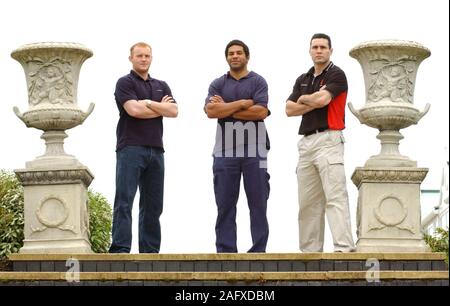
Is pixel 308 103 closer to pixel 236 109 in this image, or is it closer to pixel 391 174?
pixel 236 109

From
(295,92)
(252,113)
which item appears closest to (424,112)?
(295,92)

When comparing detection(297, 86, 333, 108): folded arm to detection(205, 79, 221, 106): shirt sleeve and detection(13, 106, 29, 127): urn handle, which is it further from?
detection(13, 106, 29, 127): urn handle

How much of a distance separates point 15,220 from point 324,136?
38.0ft

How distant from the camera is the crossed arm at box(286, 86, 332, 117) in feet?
60.6

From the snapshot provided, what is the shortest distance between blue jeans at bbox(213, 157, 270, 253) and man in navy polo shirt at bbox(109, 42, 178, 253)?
69cm

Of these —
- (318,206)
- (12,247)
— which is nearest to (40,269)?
(318,206)

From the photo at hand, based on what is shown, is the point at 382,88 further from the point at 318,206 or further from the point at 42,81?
the point at 42,81

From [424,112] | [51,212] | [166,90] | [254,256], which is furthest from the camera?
[424,112]

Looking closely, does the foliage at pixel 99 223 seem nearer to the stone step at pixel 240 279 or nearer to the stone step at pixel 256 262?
the stone step at pixel 256 262

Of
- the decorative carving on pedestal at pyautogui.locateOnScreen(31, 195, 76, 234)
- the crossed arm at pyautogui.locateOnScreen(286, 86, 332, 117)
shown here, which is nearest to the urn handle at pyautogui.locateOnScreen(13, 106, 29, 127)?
the decorative carving on pedestal at pyautogui.locateOnScreen(31, 195, 76, 234)

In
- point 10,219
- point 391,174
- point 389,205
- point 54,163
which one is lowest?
point 389,205

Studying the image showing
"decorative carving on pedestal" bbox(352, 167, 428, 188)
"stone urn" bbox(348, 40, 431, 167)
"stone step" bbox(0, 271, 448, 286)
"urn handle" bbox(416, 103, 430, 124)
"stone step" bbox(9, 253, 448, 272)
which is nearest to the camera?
"stone step" bbox(0, 271, 448, 286)

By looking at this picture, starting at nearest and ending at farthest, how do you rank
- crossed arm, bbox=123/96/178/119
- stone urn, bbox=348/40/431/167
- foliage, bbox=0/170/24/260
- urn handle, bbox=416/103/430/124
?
1. crossed arm, bbox=123/96/178/119
2. stone urn, bbox=348/40/431/167
3. urn handle, bbox=416/103/430/124
4. foliage, bbox=0/170/24/260

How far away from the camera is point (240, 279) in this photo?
17.4 metres
